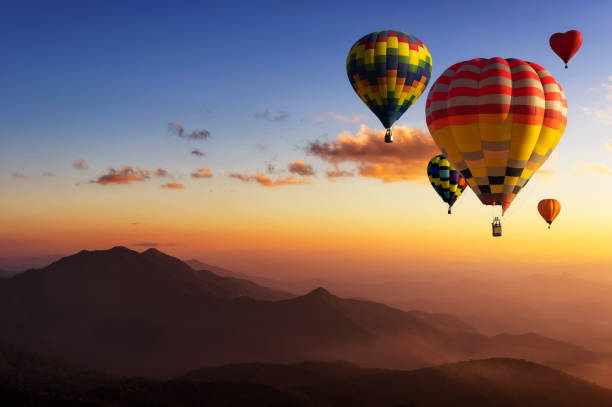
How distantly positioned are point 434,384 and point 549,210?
9643 cm

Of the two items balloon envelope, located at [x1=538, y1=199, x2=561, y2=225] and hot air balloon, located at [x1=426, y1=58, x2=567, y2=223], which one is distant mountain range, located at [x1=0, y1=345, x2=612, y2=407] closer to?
balloon envelope, located at [x1=538, y1=199, x2=561, y2=225]

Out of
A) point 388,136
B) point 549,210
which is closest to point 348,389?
point 549,210

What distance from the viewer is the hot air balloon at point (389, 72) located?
79562 millimetres

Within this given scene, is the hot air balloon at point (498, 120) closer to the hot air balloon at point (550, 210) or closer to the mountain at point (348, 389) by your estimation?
the hot air balloon at point (550, 210)

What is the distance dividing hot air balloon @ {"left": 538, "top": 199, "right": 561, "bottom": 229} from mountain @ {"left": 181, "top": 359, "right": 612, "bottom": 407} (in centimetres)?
7680

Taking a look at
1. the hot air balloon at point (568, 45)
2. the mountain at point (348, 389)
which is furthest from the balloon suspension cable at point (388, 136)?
the mountain at point (348, 389)

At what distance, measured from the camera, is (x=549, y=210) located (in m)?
88.8

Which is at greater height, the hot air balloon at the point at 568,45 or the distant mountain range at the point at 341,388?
the hot air balloon at the point at 568,45

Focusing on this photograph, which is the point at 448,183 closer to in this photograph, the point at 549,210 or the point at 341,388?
the point at 549,210

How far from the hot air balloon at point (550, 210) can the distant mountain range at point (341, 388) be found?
54.7 meters

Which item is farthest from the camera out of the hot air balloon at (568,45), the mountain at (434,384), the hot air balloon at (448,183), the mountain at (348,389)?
the mountain at (434,384)

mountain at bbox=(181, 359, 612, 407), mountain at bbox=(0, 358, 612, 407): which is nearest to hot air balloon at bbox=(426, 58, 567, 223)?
mountain at bbox=(0, 358, 612, 407)

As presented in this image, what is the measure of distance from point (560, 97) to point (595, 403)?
130998 mm

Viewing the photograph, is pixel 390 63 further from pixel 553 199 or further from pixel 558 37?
pixel 553 199
